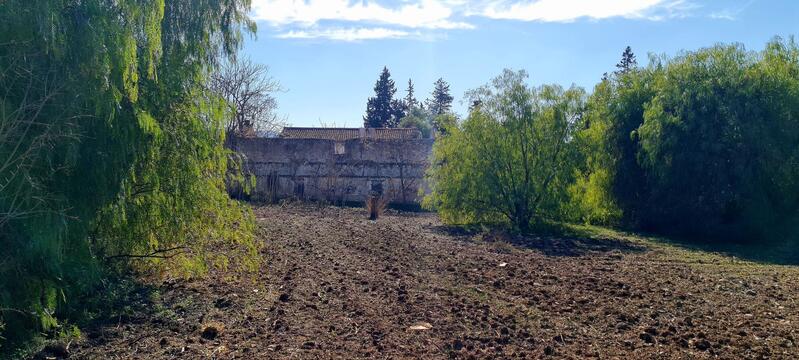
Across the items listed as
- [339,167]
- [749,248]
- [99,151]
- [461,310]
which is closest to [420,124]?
[339,167]

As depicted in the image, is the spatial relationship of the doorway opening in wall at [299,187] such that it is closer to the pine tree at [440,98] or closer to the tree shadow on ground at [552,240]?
the tree shadow on ground at [552,240]

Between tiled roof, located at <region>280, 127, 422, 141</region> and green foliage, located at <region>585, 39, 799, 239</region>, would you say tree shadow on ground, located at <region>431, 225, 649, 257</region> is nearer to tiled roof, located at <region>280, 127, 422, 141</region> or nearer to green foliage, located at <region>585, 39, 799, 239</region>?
green foliage, located at <region>585, 39, 799, 239</region>

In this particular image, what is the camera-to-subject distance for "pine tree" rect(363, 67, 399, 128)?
6581 cm

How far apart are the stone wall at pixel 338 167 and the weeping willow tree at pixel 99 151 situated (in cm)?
1918

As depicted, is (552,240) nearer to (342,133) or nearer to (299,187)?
(299,187)

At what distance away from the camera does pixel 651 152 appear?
19031mm

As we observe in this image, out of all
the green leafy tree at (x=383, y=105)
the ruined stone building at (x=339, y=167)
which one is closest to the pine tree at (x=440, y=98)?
the green leafy tree at (x=383, y=105)

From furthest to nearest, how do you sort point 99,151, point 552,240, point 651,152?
point 651,152, point 552,240, point 99,151

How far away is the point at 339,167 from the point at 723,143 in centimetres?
1550

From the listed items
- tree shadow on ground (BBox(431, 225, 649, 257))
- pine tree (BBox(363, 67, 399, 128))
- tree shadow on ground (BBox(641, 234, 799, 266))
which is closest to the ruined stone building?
tree shadow on ground (BBox(431, 225, 649, 257))

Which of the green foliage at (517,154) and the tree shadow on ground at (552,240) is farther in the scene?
the green foliage at (517,154)

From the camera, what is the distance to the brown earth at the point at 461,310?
653cm

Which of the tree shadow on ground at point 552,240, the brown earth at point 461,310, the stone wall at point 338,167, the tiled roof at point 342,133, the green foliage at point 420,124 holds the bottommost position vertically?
the tree shadow on ground at point 552,240

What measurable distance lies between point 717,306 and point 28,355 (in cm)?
784
